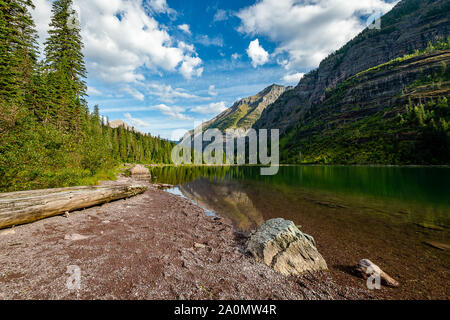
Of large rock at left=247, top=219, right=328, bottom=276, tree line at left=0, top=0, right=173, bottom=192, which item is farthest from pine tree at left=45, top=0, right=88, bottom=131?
large rock at left=247, top=219, right=328, bottom=276

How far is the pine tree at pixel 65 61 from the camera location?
29.5 metres

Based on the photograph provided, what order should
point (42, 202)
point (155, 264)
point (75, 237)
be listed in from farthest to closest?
1. point (42, 202)
2. point (75, 237)
3. point (155, 264)

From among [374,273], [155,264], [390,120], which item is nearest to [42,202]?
[155,264]

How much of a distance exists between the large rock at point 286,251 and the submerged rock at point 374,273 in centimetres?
143

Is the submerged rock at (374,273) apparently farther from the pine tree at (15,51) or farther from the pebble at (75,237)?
the pine tree at (15,51)

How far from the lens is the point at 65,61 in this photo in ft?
102

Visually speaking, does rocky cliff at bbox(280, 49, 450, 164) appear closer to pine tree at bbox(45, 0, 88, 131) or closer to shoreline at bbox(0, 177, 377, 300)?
shoreline at bbox(0, 177, 377, 300)

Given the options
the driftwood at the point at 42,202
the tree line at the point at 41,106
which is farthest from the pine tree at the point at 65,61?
the driftwood at the point at 42,202

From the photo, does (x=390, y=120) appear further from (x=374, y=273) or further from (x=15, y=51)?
(x=15, y=51)

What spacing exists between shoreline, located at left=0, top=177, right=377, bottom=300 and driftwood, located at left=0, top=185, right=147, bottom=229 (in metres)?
0.54

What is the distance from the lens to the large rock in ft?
27.0

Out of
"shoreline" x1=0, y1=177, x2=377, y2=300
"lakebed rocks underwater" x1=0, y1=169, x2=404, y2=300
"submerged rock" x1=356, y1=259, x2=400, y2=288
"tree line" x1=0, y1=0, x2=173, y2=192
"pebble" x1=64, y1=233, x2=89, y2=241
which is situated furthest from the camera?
"tree line" x1=0, y1=0, x2=173, y2=192

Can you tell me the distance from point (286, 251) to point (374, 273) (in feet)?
11.9

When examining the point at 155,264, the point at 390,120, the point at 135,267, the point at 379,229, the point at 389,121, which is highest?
the point at 390,120
